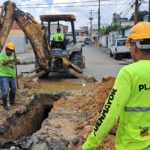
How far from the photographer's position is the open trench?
9209mm

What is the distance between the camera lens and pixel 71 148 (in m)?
7.03

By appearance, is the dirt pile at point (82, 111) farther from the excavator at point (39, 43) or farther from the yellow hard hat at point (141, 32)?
the excavator at point (39, 43)

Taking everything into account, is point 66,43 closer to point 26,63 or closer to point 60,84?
point 60,84

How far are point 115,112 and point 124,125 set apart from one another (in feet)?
0.55

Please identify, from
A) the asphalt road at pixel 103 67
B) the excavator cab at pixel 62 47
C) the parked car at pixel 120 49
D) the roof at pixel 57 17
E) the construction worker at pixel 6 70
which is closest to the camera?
the construction worker at pixel 6 70

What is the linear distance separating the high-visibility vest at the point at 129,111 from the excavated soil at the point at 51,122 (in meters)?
3.19

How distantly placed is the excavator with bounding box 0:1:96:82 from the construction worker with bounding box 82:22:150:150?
14206mm

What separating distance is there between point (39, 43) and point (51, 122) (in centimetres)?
1050

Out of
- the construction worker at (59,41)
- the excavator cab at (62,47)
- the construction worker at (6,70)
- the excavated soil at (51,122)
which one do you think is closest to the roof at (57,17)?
the excavator cab at (62,47)

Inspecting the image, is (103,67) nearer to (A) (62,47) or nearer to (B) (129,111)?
(A) (62,47)

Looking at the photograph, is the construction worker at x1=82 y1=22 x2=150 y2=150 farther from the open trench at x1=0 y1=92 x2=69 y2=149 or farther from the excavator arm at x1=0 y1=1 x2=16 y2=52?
the excavator arm at x1=0 y1=1 x2=16 y2=52

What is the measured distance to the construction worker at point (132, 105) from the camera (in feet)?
10.5

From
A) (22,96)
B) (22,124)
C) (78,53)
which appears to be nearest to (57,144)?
(22,124)

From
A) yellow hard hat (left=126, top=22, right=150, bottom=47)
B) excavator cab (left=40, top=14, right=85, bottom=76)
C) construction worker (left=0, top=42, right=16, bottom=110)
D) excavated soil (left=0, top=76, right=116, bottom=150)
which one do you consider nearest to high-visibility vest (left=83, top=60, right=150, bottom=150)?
yellow hard hat (left=126, top=22, right=150, bottom=47)
